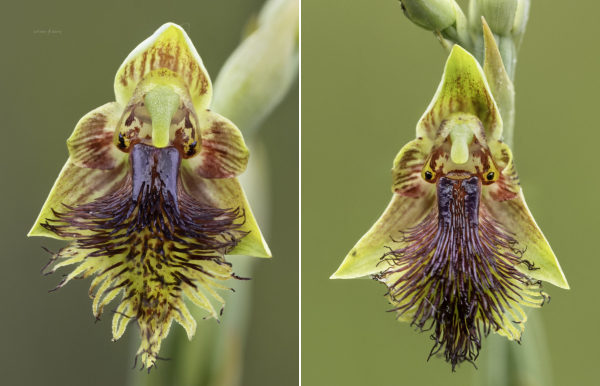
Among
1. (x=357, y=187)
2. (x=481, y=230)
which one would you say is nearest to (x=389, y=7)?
(x=357, y=187)

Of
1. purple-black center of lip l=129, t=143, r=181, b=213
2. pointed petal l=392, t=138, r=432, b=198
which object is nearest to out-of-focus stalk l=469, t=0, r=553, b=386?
pointed petal l=392, t=138, r=432, b=198

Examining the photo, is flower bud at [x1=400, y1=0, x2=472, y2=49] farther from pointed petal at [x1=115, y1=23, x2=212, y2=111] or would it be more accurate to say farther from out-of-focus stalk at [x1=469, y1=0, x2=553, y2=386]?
pointed petal at [x1=115, y1=23, x2=212, y2=111]

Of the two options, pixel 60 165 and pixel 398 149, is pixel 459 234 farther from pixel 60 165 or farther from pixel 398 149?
pixel 60 165

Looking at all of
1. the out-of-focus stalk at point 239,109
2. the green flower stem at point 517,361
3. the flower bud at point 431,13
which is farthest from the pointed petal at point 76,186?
Answer: the green flower stem at point 517,361

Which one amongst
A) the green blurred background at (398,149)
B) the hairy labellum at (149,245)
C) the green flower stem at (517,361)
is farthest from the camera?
the green blurred background at (398,149)

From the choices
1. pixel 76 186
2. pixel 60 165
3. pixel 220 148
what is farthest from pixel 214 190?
pixel 60 165

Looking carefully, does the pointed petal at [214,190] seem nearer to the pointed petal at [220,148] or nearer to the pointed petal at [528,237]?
the pointed petal at [220,148]

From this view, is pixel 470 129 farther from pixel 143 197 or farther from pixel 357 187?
pixel 143 197
